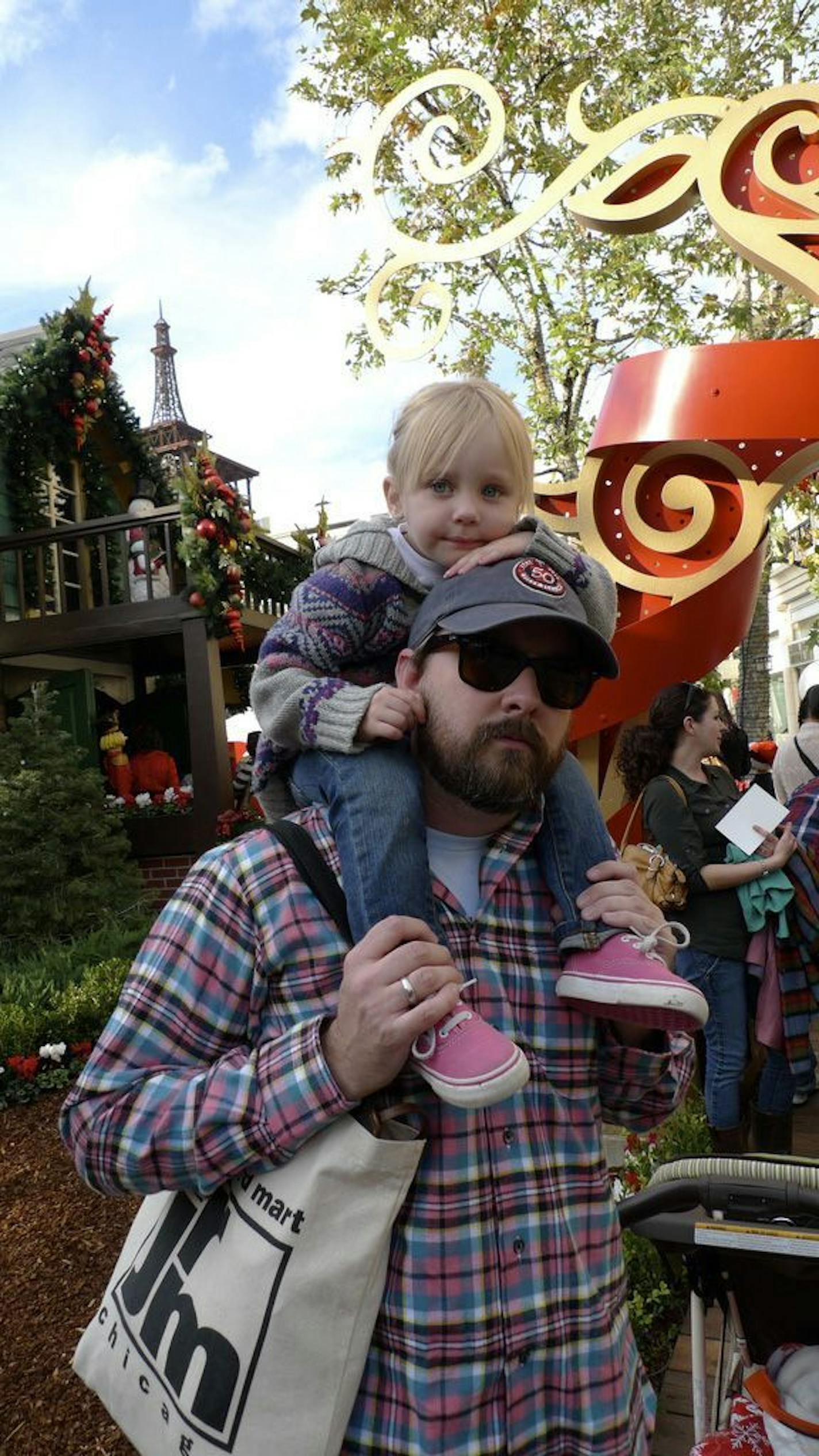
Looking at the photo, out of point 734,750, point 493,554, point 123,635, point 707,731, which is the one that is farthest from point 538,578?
point 123,635

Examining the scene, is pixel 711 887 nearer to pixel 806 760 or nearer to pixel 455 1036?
Answer: pixel 806 760

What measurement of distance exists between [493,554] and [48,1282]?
383 centimetres

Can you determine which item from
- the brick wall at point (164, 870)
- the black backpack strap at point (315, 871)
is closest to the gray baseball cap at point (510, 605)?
the black backpack strap at point (315, 871)

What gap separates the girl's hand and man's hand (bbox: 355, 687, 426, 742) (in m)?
0.19

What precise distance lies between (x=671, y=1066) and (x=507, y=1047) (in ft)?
1.65

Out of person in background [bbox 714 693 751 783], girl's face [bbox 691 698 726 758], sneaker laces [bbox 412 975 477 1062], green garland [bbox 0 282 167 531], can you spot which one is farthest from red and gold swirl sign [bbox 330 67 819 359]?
green garland [bbox 0 282 167 531]

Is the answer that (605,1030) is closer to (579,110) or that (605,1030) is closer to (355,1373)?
(355,1373)

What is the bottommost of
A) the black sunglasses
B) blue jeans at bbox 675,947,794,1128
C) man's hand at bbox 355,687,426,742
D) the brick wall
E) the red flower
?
the red flower

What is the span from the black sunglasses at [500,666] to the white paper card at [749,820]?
271 cm

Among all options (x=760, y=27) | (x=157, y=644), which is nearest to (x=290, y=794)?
(x=157, y=644)

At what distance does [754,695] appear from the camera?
13867mm

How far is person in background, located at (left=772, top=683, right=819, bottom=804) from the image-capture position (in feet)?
17.5

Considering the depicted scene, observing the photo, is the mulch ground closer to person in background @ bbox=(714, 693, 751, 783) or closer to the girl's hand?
the girl's hand

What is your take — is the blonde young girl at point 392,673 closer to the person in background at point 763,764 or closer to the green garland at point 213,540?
the person in background at point 763,764
